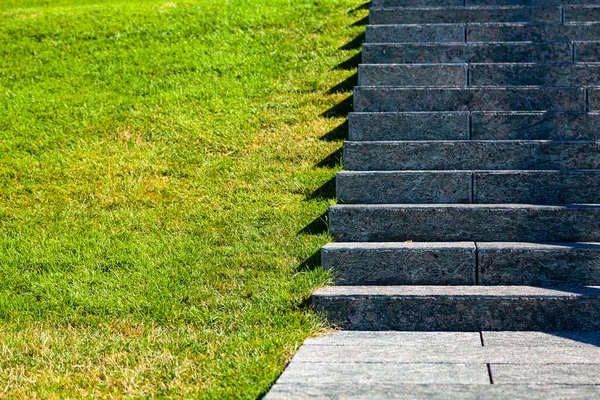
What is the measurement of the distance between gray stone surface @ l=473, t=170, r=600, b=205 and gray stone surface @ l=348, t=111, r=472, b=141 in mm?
771

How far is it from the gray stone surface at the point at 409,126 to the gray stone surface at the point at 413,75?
0.88 meters

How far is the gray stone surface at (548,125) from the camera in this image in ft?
19.7

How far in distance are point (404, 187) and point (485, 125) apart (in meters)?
1.03

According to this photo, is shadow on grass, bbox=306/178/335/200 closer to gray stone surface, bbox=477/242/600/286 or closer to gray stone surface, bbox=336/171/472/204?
gray stone surface, bbox=336/171/472/204

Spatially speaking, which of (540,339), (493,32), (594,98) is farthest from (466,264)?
(493,32)

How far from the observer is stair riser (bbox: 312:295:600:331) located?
178 inches

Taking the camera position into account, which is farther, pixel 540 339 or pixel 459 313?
pixel 459 313

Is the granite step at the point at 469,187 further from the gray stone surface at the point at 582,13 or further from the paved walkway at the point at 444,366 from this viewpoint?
the gray stone surface at the point at 582,13

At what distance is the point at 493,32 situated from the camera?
25.0ft

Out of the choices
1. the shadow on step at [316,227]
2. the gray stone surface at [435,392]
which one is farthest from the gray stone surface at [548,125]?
the gray stone surface at [435,392]

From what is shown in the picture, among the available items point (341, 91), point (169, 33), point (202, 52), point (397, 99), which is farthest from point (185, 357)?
point (169, 33)

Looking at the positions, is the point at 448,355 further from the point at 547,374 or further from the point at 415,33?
the point at 415,33

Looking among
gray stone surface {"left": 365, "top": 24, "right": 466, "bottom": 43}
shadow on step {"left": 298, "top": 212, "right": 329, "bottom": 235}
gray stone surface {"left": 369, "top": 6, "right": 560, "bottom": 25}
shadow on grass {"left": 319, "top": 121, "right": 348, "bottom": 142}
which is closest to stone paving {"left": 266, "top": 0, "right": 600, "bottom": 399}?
shadow on step {"left": 298, "top": 212, "right": 329, "bottom": 235}

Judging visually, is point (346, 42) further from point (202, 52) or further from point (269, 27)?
point (202, 52)
